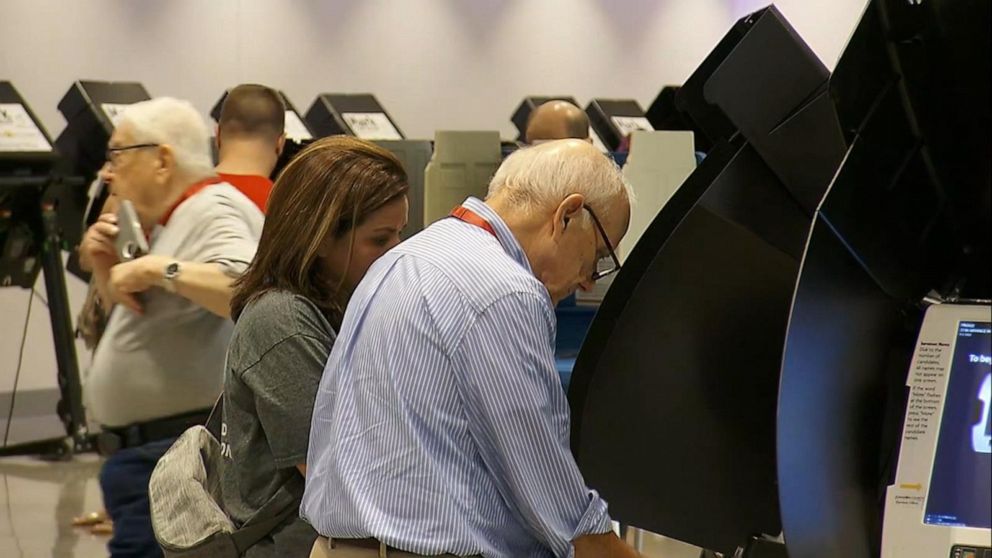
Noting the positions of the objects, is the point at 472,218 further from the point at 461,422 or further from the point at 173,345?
the point at 173,345

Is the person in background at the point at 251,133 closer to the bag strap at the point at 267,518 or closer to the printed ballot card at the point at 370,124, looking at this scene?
the bag strap at the point at 267,518

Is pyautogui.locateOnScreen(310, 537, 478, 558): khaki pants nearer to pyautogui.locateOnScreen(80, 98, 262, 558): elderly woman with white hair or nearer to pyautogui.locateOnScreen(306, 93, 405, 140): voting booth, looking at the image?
pyautogui.locateOnScreen(80, 98, 262, 558): elderly woman with white hair

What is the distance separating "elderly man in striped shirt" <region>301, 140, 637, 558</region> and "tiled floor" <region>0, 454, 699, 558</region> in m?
2.36

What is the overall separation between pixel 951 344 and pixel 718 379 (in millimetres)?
397

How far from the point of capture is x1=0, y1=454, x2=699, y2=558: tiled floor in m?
4.71

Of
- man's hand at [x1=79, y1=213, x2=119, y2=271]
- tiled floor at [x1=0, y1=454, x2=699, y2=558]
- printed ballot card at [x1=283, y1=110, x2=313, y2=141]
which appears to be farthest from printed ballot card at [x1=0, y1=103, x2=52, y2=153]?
man's hand at [x1=79, y1=213, x2=119, y2=271]

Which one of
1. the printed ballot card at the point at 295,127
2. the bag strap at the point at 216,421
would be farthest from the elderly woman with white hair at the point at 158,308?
the printed ballot card at the point at 295,127

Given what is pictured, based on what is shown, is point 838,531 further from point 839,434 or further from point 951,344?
point 951,344

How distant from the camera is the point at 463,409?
1.69 meters

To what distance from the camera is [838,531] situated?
64.4 inches

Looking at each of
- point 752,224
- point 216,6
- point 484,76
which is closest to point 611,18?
point 484,76

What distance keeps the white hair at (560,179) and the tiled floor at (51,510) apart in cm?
236

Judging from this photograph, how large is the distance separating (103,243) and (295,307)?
3.75ft

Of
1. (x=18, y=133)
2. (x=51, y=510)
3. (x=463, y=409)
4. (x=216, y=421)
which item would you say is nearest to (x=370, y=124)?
(x=18, y=133)
